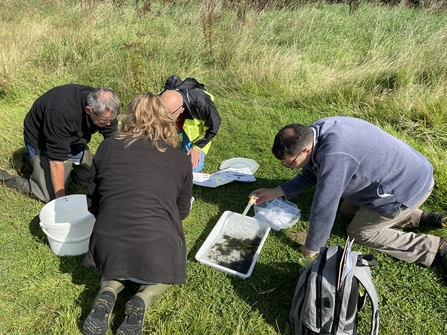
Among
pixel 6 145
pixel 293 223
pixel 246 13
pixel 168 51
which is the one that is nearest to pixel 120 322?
pixel 293 223

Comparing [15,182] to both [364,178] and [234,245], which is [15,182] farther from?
[364,178]

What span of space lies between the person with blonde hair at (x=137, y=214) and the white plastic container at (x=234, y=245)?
0.62m

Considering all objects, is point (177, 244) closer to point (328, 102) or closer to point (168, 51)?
point (328, 102)

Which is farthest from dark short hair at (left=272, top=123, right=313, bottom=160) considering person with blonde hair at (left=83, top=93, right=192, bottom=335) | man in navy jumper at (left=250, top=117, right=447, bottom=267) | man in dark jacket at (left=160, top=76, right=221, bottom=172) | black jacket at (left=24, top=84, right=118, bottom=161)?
black jacket at (left=24, top=84, right=118, bottom=161)

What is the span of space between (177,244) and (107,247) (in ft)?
1.40

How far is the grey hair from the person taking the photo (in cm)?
281

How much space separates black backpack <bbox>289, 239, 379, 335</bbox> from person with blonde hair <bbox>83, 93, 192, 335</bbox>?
32.6 inches

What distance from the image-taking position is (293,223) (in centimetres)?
319

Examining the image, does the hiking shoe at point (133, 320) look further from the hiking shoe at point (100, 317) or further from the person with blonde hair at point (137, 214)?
the hiking shoe at point (100, 317)

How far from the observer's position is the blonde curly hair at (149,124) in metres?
2.17

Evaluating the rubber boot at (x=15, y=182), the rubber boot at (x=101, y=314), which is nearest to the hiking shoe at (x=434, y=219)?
the rubber boot at (x=101, y=314)

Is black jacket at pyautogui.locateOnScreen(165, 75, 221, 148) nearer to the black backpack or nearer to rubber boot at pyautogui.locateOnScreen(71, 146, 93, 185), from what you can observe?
rubber boot at pyautogui.locateOnScreen(71, 146, 93, 185)

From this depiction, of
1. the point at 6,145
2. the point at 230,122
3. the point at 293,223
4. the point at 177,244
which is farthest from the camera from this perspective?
the point at 230,122

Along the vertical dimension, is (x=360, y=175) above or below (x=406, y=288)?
above
